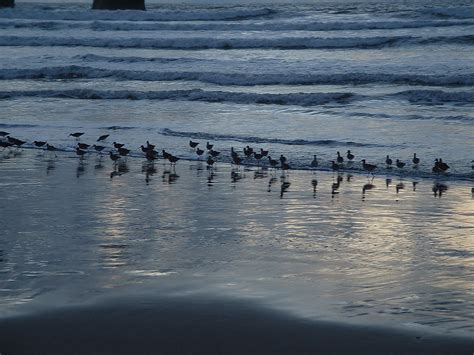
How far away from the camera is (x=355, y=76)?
22172 millimetres

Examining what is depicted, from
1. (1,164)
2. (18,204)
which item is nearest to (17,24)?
(1,164)

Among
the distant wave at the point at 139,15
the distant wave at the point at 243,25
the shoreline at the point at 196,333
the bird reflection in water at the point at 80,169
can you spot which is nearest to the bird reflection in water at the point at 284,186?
the bird reflection in water at the point at 80,169

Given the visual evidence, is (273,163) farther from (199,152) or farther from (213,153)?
(199,152)

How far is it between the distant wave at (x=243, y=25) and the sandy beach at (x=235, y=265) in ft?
88.7

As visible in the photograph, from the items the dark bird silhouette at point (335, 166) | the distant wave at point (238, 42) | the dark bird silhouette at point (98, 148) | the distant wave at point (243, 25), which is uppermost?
the distant wave at point (243, 25)

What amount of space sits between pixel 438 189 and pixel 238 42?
22.4 metres

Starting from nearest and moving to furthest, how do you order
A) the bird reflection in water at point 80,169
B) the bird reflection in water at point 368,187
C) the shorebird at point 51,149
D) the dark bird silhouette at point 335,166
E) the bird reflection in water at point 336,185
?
the bird reflection in water at point 336,185 → the bird reflection in water at point 368,187 → the bird reflection in water at point 80,169 → the dark bird silhouette at point 335,166 → the shorebird at point 51,149

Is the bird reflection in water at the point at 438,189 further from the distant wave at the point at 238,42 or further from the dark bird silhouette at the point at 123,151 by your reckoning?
the distant wave at the point at 238,42

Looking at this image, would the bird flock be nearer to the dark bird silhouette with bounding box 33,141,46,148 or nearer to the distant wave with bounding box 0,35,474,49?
the dark bird silhouette with bounding box 33,141,46,148

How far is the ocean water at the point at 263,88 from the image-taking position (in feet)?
47.5

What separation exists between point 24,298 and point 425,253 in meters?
2.92

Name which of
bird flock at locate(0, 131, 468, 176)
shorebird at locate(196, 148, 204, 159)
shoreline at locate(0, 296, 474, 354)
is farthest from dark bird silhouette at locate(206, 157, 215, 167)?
shoreline at locate(0, 296, 474, 354)

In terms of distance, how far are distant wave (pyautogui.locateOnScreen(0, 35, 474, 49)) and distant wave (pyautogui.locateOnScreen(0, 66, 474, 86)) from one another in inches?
297

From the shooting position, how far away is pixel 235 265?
24.5 feet
